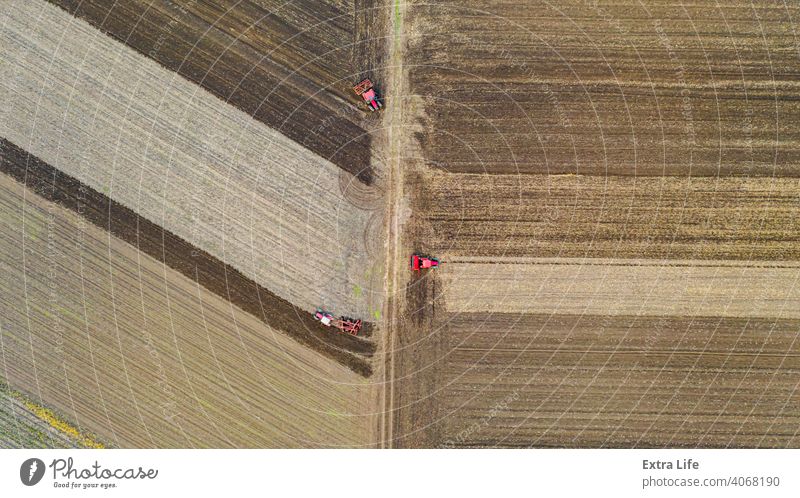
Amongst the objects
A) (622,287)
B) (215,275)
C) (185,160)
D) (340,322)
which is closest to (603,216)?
(622,287)

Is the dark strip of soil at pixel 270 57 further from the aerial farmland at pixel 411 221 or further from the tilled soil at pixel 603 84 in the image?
the tilled soil at pixel 603 84

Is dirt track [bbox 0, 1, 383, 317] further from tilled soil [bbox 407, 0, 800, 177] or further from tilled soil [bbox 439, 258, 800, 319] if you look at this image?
tilled soil [bbox 407, 0, 800, 177]

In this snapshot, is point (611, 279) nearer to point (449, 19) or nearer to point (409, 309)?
point (409, 309)

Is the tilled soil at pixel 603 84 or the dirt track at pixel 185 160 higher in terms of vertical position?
the tilled soil at pixel 603 84

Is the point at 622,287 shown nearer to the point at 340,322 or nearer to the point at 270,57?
the point at 340,322
